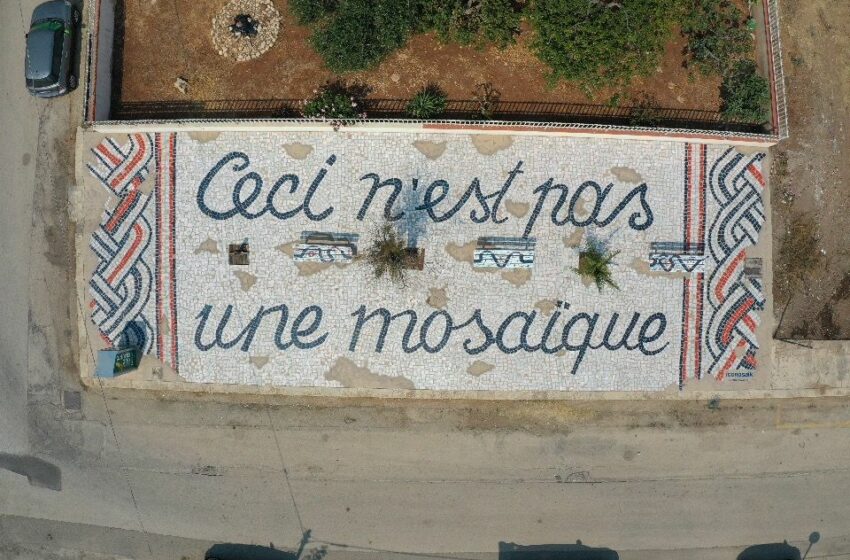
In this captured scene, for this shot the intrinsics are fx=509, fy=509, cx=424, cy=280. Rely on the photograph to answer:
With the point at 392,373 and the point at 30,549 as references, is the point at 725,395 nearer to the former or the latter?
the point at 392,373

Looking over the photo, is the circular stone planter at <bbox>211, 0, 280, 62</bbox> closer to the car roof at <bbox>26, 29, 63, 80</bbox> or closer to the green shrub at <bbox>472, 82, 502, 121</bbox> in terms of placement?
the car roof at <bbox>26, 29, 63, 80</bbox>

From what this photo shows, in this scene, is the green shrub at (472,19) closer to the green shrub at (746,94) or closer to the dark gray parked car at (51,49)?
the green shrub at (746,94)

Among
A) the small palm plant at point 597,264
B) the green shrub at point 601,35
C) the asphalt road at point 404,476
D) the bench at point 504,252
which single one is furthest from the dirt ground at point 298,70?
the asphalt road at point 404,476

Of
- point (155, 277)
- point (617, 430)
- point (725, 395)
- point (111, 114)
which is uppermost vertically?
point (111, 114)

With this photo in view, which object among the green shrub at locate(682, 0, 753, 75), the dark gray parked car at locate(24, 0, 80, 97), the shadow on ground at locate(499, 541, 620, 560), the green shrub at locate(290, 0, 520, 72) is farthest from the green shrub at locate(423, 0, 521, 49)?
the shadow on ground at locate(499, 541, 620, 560)

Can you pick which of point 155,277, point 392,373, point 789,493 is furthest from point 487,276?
point 789,493

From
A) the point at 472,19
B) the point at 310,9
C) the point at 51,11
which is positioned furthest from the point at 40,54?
the point at 472,19
